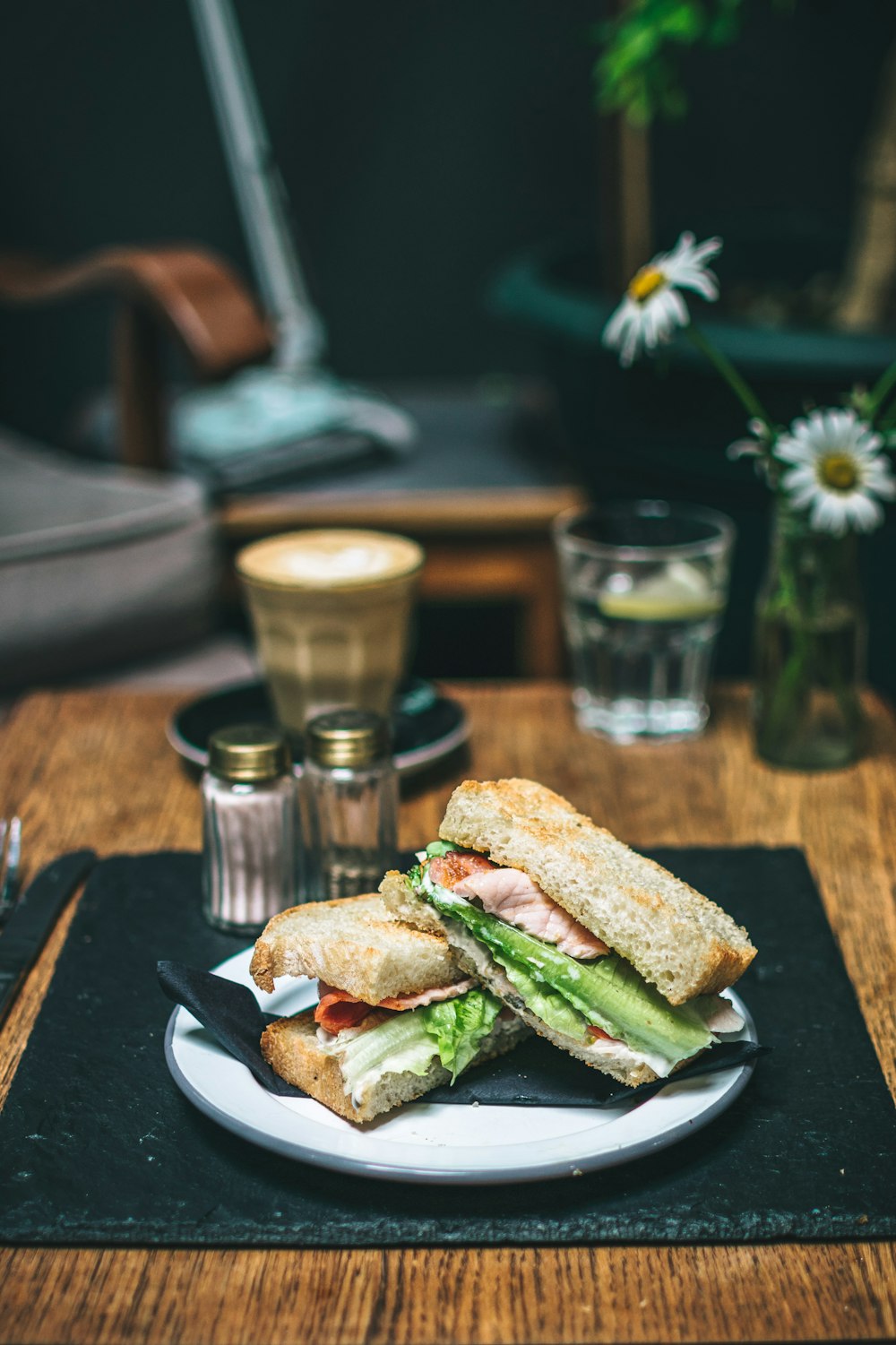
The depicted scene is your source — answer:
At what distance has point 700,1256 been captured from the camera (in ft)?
2.43

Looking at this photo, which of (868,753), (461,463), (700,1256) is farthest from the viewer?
(461,463)

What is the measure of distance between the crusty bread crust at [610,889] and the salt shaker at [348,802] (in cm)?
20

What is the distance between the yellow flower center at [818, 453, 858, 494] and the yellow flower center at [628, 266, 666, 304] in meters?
→ 0.22

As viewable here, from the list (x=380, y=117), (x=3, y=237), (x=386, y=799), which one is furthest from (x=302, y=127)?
(x=386, y=799)

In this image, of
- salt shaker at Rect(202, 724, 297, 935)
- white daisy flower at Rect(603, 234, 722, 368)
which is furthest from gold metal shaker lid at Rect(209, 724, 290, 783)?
white daisy flower at Rect(603, 234, 722, 368)

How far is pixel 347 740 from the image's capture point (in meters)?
1.13

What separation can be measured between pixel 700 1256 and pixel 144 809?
749mm

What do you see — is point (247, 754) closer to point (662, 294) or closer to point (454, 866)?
point (454, 866)

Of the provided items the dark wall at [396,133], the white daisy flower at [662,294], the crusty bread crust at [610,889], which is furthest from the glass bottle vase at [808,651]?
the dark wall at [396,133]

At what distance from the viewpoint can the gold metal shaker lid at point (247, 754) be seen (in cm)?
110

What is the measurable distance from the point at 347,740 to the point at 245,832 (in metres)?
0.11

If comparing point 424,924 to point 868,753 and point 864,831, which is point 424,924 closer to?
point 864,831

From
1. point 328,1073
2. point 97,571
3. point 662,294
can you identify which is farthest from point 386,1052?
point 97,571

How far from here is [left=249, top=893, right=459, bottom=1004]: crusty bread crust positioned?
0.84 metres
